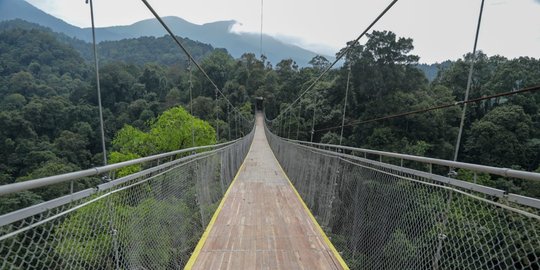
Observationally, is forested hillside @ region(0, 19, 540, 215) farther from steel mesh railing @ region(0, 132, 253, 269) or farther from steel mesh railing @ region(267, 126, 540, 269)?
steel mesh railing @ region(0, 132, 253, 269)

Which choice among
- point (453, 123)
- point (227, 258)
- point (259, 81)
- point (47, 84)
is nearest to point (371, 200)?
point (227, 258)

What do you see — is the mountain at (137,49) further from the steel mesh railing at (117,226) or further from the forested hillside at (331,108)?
the steel mesh railing at (117,226)

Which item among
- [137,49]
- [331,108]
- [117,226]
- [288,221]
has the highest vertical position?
[137,49]

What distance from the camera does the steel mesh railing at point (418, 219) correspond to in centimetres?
160

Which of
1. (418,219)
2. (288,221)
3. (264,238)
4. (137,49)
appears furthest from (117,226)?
(137,49)

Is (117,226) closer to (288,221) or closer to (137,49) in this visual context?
(288,221)

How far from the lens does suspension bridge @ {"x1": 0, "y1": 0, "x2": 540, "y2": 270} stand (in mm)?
1511

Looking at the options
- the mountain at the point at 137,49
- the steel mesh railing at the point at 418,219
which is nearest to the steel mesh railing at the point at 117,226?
the steel mesh railing at the point at 418,219

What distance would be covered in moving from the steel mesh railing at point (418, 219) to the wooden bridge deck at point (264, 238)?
0.30 m

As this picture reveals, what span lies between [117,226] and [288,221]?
3.42 metres

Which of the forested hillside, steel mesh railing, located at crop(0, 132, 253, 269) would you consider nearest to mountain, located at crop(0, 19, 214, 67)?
the forested hillside

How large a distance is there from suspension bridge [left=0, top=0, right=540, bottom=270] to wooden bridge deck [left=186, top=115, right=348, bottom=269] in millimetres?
17

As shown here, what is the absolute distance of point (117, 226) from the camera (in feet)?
6.84

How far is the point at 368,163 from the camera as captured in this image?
3.28m
